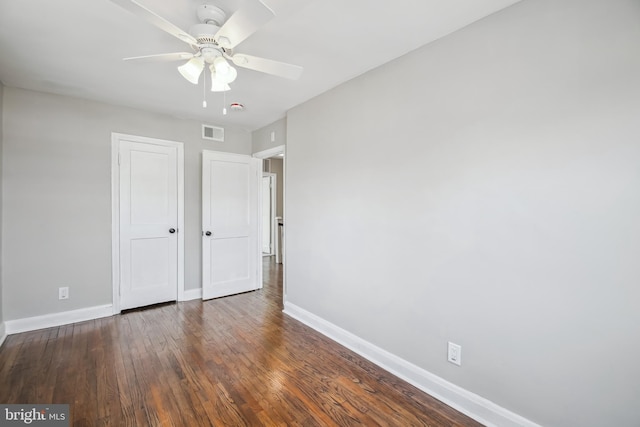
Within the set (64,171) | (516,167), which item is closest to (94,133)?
(64,171)

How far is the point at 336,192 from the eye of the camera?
2842 millimetres

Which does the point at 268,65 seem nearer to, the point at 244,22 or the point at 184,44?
the point at 244,22

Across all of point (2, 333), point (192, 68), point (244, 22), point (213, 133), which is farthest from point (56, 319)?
point (244, 22)

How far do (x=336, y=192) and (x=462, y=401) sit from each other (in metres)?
1.91

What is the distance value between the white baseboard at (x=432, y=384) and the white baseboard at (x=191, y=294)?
202 centimetres

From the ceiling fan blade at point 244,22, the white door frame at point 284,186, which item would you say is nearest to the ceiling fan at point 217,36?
the ceiling fan blade at point 244,22

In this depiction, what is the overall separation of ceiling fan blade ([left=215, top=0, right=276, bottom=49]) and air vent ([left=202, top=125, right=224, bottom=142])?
8.90 ft

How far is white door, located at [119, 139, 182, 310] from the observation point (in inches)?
136

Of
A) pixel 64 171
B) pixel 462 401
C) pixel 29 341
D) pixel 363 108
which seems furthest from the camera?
pixel 64 171

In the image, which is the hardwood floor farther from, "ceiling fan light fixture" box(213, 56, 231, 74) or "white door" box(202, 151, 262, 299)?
"ceiling fan light fixture" box(213, 56, 231, 74)

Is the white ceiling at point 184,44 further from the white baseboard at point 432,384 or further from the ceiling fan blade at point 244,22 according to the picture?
the white baseboard at point 432,384

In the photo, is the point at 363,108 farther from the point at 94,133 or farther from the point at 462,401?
the point at 94,133

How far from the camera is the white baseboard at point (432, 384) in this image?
5.50 feet

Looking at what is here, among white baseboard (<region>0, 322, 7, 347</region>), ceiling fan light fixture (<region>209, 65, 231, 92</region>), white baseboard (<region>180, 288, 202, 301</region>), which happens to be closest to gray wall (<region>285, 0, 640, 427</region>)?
ceiling fan light fixture (<region>209, 65, 231, 92</region>)
